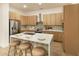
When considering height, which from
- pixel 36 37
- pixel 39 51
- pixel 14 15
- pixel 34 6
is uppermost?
pixel 34 6

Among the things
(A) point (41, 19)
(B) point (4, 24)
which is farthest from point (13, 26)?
(A) point (41, 19)

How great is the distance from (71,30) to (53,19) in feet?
1.26

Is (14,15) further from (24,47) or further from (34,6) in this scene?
(24,47)

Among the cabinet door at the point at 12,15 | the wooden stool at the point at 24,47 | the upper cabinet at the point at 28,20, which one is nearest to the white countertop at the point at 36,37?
the wooden stool at the point at 24,47

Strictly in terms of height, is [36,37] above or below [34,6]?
below

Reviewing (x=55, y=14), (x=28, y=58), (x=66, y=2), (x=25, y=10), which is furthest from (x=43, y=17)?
(x=28, y=58)

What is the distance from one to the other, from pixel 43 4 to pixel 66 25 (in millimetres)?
539

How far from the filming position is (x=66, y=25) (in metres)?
1.87

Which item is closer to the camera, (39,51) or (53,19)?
(39,51)

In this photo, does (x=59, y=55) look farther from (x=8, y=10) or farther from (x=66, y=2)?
(x=8, y=10)

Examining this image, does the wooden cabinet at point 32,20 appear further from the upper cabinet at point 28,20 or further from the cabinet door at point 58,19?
the cabinet door at point 58,19

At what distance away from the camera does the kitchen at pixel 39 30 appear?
6.07 ft

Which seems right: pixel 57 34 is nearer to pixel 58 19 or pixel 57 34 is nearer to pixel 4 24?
pixel 58 19

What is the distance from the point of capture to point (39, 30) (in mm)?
1957
